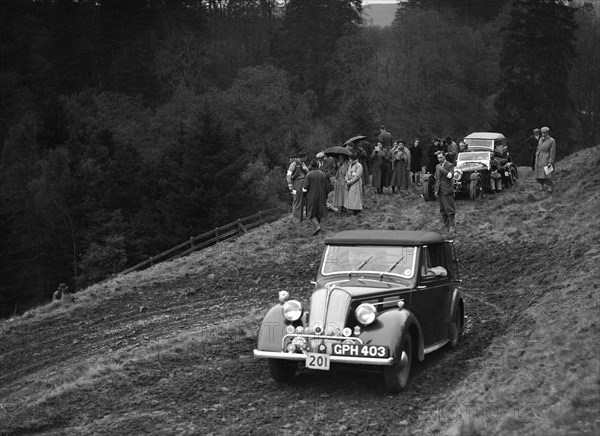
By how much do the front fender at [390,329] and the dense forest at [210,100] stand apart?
106ft

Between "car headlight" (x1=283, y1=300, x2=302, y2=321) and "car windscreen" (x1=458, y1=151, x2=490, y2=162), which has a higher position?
"car headlight" (x1=283, y1=300, x2=302, y2=321)

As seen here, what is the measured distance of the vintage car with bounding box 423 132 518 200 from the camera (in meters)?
25.4

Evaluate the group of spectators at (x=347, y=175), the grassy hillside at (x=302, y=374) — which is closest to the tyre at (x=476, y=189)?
the group of spectators at (x=347, y=175)

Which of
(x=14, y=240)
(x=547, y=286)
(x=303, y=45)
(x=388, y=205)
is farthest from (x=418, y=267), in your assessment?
(x=303, y=45)

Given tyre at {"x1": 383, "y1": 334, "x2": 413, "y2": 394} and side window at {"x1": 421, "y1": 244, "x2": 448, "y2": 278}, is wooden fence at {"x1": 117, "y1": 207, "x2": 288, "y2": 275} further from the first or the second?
tyre at {"x1": 383, "y1": 334, "x2": 413, "y2": 394}

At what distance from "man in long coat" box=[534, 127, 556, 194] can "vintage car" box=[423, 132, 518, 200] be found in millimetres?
2115

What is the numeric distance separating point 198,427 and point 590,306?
5.79 m

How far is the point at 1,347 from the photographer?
1716 centimetres

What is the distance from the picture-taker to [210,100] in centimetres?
6247

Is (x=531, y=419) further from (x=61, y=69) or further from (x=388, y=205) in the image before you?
(x=61, y=69)

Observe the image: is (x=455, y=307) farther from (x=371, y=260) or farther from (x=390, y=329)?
(x=390, y=329)

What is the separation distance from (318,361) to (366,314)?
86cm

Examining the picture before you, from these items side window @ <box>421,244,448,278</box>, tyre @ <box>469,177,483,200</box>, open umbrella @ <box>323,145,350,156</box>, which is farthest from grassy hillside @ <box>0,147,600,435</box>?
tyre @ <box>469,177,483,200</box>

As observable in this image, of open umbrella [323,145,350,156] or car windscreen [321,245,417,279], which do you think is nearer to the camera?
car windscreen [321,245,417,279]
